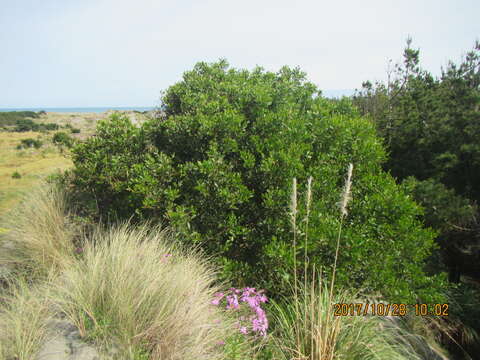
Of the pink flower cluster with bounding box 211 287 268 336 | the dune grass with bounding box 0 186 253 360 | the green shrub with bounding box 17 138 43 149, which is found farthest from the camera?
the green shrub with bounding box 17 138 43 149

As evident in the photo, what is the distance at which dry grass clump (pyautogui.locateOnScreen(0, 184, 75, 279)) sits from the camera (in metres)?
4.41

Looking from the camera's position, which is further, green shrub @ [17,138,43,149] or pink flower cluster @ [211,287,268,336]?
green shrub @ [17,138,43,149]

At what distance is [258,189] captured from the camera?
4.52 metres

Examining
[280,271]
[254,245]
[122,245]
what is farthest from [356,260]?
[122,245]

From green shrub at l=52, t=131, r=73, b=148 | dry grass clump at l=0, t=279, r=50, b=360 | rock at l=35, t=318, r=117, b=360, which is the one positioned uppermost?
green shrub at l=52, t=131, r=73, b=148

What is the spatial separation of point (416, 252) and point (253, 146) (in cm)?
246

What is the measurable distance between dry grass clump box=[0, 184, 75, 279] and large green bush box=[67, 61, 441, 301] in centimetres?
51

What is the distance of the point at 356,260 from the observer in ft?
11.9

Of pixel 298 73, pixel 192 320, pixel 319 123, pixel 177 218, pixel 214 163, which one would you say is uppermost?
pixel 298 73

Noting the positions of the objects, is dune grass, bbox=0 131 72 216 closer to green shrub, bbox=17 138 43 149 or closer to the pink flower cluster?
green shrub, bbox=17 138 43 149

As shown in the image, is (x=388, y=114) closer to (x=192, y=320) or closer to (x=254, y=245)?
(x=254, y=245)

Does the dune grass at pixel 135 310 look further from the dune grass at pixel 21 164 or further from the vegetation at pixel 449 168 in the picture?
the dune grass at pixel 21 164
